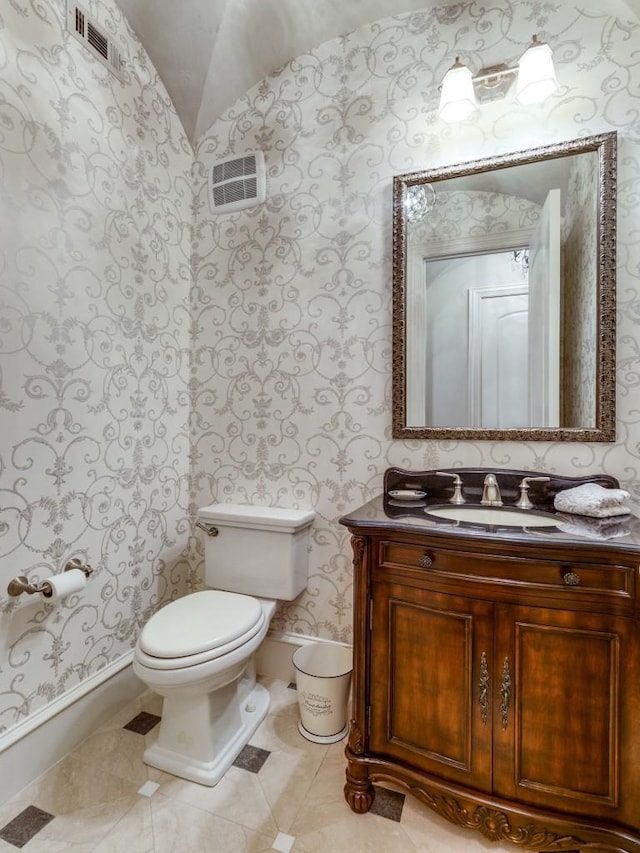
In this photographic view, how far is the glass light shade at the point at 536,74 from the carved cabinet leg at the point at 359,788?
2113 millimetres

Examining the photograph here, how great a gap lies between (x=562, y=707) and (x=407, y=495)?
0.70m

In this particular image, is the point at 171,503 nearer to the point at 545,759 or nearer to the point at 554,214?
the point at 545,759

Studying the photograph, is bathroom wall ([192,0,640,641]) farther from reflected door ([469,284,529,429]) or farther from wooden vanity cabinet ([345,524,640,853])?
wooden vanity cabinet ([345,524,640,853])

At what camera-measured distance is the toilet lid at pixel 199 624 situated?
1230mm

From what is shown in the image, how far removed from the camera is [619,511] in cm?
118

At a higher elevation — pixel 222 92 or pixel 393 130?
pixel 222 92

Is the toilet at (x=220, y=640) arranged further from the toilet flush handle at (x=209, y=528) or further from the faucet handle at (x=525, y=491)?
the faucet handle at (x=525, y=491)

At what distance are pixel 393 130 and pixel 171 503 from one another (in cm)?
180

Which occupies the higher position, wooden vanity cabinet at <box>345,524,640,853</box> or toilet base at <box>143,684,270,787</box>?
wooden vanity cabinet at <box>345,524,640,853</box>

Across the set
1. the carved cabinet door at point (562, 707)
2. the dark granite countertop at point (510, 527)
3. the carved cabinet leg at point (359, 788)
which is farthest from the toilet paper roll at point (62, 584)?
the carved cabinet door at point (562, 707)

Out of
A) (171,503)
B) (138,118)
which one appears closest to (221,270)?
(138,118)

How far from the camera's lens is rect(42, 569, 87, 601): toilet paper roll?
1.28 m

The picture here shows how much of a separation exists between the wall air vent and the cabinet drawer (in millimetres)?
1980

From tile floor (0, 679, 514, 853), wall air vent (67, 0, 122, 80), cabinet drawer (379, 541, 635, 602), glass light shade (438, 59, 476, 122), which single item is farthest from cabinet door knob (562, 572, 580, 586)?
wall air vent (67, 0, 122, 80)
